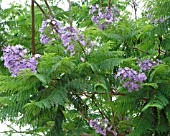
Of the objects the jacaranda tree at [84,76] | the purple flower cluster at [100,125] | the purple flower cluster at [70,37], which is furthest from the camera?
the purple flower cluster at [100,125]

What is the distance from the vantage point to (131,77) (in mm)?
2572

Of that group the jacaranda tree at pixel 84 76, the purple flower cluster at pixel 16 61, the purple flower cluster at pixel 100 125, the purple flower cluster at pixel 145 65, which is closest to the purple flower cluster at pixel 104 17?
the jacaranda tree at pixel 84 76

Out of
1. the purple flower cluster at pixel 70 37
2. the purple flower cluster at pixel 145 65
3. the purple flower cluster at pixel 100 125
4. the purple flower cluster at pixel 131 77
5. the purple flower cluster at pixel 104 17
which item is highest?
the purple flower cluster at pixel 104 17

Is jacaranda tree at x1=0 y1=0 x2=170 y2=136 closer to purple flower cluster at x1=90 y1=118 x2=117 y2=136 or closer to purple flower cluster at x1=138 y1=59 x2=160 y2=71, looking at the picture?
purple flower cluster at x1=138 y1=59 x2=160 y2=71

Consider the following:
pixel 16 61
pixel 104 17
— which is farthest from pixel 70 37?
pixel 104 17

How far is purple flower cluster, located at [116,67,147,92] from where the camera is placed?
99.4 inches

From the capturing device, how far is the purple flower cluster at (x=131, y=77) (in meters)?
2.53

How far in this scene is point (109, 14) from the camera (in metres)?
3.58

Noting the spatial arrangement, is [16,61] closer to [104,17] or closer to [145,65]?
[145,65]

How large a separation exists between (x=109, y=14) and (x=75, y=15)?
1241 mm

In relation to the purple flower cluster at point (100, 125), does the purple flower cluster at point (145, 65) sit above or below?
above

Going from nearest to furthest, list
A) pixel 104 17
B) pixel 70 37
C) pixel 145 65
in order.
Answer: pixel 70 37 < pixel 145 65 < pixel 104 17

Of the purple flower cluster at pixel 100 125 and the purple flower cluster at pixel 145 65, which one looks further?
the purple flower cluster at pixel 100 125

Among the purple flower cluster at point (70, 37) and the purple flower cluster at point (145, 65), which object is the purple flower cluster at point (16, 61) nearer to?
the purple flower cluster at point (70, 37)
